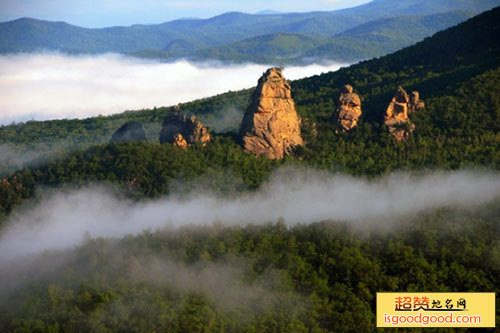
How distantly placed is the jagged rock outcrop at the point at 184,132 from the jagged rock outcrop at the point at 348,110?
1336 centimetres

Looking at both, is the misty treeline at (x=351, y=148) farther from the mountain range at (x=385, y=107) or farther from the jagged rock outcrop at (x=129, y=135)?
the jagged rock outcrop at (x=129, y=135)

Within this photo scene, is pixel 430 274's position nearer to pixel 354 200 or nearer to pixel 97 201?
pixel 354 200

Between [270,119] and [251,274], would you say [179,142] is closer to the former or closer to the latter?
[270,119]

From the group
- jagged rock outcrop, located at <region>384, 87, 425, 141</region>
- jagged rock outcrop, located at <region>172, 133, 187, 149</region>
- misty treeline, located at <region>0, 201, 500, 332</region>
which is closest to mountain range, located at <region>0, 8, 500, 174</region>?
jagged rock outcrop, located at <region>384, 87, 425, 141</region>

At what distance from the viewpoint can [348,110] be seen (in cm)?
6700

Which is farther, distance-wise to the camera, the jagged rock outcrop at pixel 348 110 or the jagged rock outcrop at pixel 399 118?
the jagged rock outcrop at pixel 348 110

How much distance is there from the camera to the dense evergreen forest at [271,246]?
1426 inches

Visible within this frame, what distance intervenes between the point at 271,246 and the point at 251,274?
377cm

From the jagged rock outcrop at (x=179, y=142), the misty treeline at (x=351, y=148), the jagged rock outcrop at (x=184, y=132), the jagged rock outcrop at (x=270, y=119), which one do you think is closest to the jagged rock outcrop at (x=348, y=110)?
the misty treeline at (x=351, y=148)

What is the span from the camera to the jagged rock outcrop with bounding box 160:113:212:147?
6288 centimetres

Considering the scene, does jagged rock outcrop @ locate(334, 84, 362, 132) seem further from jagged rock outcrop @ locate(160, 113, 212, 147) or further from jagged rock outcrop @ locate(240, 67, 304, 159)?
jagged rock outcrop @ locate(160, 113, 212, 147)

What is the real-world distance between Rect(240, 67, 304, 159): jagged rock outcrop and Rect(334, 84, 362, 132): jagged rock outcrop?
20.5 feet

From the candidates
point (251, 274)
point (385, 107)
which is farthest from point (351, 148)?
point (251, 274)

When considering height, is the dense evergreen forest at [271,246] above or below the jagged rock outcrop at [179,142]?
below
